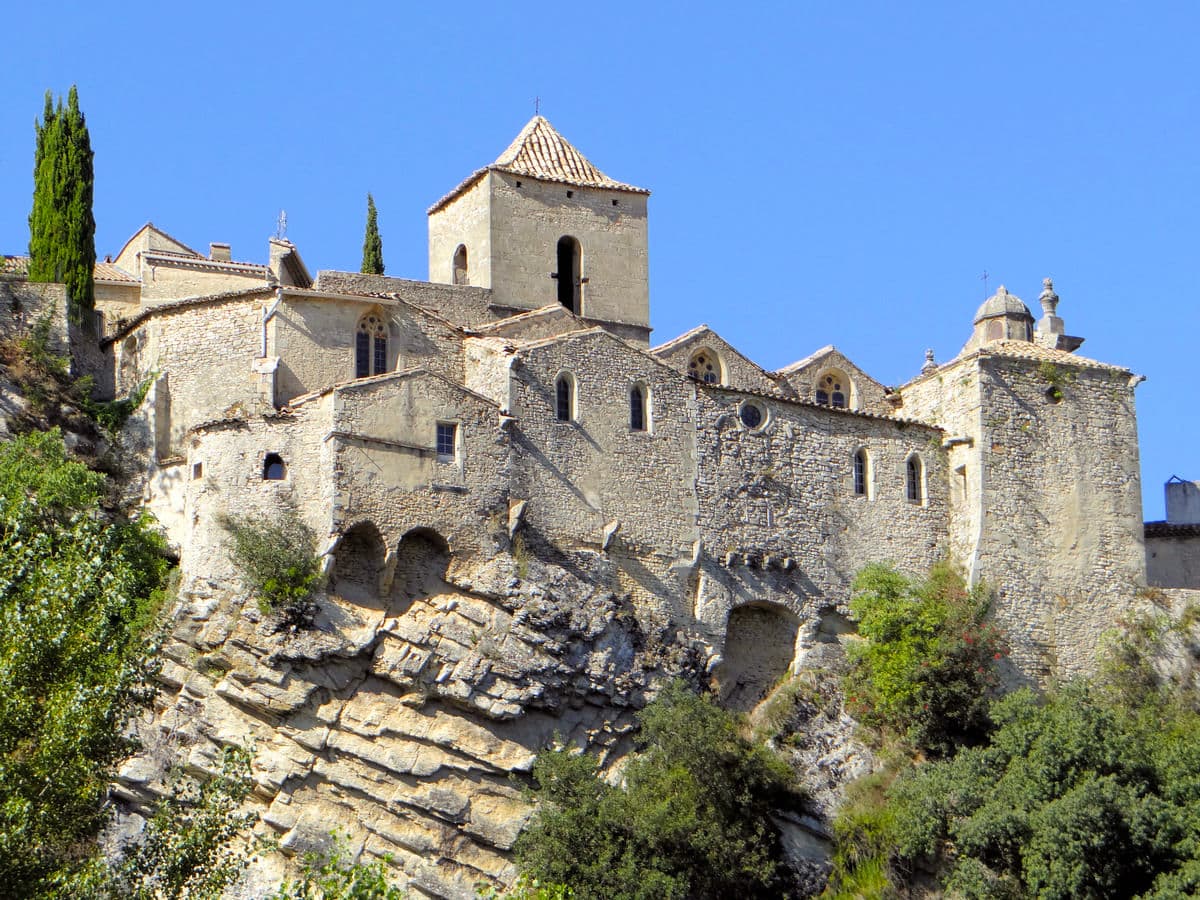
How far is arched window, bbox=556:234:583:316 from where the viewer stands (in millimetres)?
54906

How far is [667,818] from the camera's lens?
43.4 metres

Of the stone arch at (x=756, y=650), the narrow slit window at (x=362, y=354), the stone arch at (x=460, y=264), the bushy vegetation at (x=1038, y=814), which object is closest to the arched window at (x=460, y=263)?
the stone arch at (x=460, y=264)

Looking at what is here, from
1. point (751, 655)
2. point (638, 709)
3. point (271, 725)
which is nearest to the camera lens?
point (271, 725)

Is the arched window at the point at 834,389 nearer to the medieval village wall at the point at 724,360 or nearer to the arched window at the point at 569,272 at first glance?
the medieval village wall at the point at 724,360

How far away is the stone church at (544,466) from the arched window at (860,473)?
87 millimetres

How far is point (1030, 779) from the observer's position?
45750 mm

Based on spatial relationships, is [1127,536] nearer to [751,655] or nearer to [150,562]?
[751,655]

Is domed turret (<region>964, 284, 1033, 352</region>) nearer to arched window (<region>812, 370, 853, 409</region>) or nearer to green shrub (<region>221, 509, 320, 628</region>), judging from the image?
arched window (<region>812, 370, 853, 409</region>)

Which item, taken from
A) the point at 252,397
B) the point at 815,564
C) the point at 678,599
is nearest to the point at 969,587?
the point at 815,564

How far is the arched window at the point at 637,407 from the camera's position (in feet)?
161

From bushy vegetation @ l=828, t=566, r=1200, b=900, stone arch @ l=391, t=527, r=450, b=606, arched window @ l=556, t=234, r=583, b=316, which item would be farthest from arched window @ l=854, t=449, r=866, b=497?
stone arch @ l=391, t=527, r=450, b=606

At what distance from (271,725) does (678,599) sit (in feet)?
32.5

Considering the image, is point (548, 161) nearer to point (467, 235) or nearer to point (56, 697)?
point (467, 235)

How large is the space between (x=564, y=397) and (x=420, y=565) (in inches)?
207
